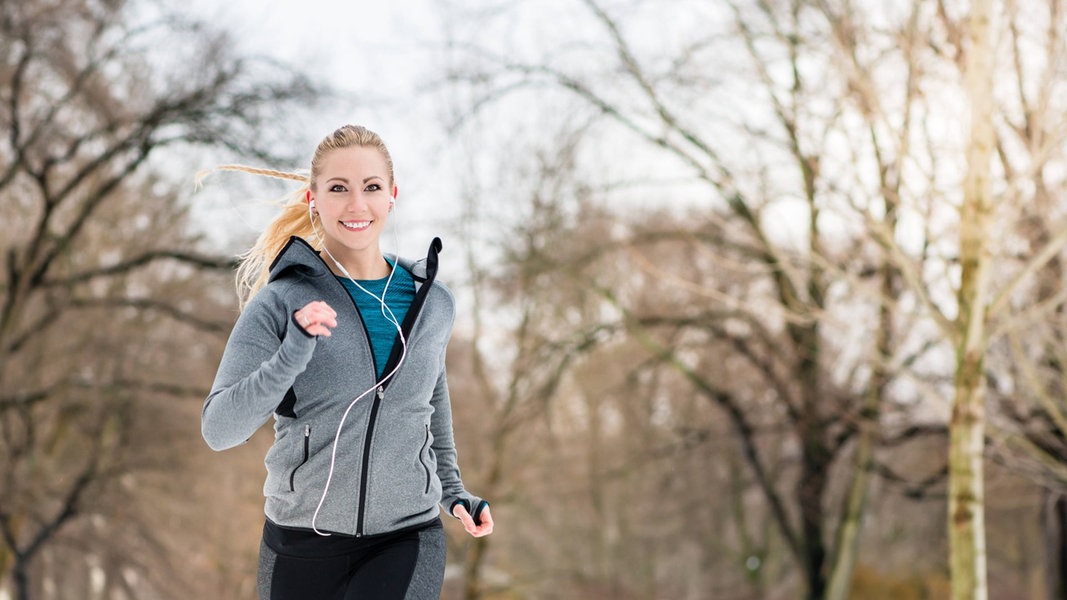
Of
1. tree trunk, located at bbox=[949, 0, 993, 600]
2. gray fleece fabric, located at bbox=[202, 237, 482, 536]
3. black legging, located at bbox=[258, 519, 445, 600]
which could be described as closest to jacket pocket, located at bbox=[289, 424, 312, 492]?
gray fleece fabric, located at bbox=[202, 237, 482, 536]

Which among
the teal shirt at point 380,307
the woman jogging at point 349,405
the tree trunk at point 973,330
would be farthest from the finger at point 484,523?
the tree trunk at point 973,330

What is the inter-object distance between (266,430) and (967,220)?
10532 mm

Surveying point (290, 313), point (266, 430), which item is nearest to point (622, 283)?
point (266, 430)

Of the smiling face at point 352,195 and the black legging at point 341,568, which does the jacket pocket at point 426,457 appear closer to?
the black legging at point 341,568

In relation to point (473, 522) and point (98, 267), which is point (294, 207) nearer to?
point (473, 522)

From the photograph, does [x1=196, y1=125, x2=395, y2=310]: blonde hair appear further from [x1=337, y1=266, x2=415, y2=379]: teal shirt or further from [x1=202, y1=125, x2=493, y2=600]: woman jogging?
[x1=337, y1=266, x2=415, y2=379]: teal shirt

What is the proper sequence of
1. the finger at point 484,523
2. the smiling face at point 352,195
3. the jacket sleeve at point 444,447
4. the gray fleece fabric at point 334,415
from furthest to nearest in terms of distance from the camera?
1. the jacket sleeve at point 444,447
2. the finger at point 484,523
3. the smiling face at point 352,195
4. the gray fleece fabric at point 334,415

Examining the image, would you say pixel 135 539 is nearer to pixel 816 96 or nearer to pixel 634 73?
pixel 634 73

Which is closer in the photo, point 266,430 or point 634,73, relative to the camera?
point 634,73

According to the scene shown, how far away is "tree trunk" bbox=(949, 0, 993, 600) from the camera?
6.40 metres

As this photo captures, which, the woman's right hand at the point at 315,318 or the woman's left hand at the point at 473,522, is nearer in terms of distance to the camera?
the woman's right hand at the point at 315,318

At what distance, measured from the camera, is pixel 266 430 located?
14.8 meters

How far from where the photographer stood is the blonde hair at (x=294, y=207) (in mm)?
2529

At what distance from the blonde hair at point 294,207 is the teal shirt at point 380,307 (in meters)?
0.22
